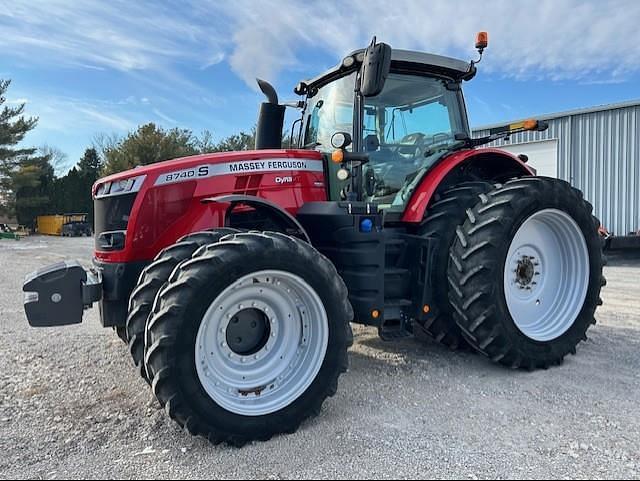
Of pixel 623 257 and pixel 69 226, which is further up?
pixel 69 226

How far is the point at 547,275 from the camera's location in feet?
14.7

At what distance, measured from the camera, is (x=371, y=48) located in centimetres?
350

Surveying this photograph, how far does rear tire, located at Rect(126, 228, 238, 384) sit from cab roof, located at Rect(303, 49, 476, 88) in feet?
6.84

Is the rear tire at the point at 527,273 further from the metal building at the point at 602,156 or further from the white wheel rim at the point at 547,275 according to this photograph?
the metal building at the point at 602,156

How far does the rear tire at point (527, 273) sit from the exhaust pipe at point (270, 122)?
206 centimetres

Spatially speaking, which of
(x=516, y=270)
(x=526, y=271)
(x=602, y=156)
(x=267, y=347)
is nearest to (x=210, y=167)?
(x=267, y=347)

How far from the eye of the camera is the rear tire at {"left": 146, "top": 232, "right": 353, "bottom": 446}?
267cm

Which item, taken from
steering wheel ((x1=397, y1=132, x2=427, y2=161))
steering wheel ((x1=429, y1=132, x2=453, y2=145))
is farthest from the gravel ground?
steering wheel ((x1=429, y1=132, x2=453, y2=145))

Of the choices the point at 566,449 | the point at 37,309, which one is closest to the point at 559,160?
the point at 566,449

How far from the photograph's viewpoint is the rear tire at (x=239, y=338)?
2.67 meters

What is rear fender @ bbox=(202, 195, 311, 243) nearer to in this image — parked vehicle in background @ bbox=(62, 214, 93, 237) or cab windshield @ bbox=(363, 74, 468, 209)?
cab windshield @ bbox=(363, 74, 468, 209)

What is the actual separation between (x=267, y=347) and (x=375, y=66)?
77.4 inches

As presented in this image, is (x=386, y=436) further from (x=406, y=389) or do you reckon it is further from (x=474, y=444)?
(x=406, y=389)

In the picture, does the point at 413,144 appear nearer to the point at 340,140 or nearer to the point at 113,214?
the point at 340,140
